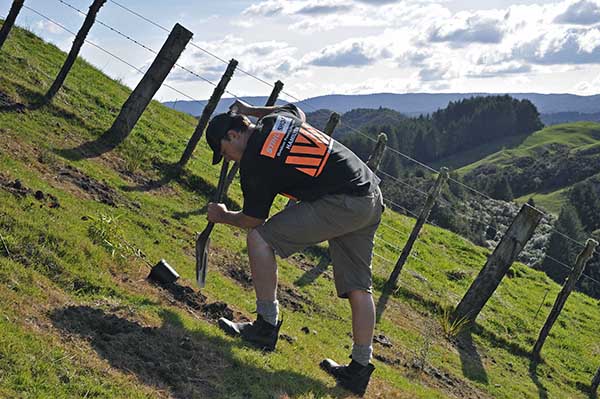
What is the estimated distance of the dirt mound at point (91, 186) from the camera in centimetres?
943

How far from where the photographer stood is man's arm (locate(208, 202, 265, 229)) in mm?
5539

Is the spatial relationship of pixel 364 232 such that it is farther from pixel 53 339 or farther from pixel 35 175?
pixel 35 175

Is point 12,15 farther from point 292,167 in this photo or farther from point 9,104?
point 292,167

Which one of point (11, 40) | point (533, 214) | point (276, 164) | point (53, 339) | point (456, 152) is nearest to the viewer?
point (53, 339)

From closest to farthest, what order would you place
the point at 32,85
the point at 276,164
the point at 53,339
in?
the point at 53,339 < the point at 276,164 < the point at 32,85

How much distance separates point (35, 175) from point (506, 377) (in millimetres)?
8234

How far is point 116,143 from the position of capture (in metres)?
12.5

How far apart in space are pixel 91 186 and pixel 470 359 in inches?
270

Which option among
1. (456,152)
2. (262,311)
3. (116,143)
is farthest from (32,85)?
(456,152)

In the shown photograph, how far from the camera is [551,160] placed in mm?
149875

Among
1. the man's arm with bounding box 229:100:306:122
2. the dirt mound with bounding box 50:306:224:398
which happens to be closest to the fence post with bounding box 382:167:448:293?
the man's arm with bounding box 229:100:306:122

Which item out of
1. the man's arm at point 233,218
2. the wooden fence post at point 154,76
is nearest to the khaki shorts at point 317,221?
the man's arm at point 233,218

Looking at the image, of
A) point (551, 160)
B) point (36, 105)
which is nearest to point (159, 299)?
point (36, 105)

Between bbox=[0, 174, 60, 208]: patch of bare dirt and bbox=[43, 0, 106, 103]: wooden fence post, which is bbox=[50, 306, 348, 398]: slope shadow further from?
bbox=[43, 0, 106, 103]: wooden fence post
